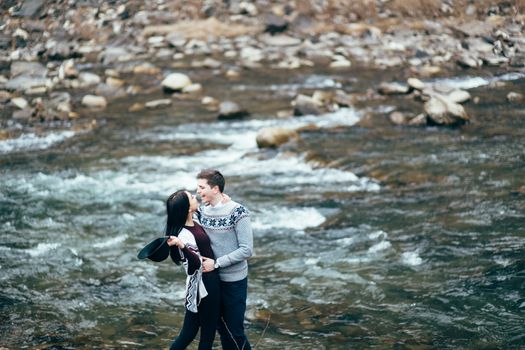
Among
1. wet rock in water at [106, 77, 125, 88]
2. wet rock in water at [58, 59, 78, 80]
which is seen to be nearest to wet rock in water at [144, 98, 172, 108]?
wet rock in water at [106, 77, 125, 88]

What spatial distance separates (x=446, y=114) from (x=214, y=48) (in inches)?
700

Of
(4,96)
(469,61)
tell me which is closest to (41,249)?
(4,96)

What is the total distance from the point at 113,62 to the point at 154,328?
26720 millimetres

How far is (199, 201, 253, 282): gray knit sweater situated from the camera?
6512 millimetres

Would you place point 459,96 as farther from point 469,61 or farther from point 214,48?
point 214,48

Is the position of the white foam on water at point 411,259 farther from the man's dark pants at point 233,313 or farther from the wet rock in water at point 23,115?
the wet rock in water at point 23,115

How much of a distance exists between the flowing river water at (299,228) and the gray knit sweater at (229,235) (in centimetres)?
248

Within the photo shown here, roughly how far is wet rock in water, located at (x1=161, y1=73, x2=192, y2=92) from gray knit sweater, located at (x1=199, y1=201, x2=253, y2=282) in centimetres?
2166

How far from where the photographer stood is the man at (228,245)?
651 centimetres

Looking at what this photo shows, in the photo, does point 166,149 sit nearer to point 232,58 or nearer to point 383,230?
point 383,230

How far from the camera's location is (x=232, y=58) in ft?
112

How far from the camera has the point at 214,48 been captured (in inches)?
1427

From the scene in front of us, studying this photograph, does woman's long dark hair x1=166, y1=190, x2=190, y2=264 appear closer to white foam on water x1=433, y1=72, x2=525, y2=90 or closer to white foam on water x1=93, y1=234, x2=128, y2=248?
white foam on water x1=93, y1=234, x2=128, y2=248

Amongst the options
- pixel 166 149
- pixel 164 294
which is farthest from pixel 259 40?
pixel 164 294
